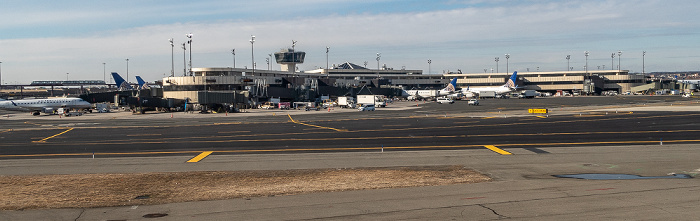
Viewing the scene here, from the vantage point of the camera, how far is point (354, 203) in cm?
1816

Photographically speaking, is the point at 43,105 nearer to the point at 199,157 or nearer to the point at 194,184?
the point at 199,157

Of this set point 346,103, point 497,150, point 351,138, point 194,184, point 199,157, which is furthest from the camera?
point 346,103

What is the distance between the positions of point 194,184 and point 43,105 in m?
85.2

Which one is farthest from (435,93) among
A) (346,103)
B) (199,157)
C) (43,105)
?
(199,157)

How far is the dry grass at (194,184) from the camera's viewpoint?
1956cm

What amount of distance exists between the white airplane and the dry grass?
3051 inches

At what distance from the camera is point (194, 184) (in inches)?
893

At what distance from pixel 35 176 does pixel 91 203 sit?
354 inches

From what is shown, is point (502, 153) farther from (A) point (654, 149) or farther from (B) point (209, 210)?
(B) point (209, 210)

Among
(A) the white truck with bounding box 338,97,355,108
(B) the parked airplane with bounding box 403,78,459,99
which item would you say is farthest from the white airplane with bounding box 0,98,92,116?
(B) the parked airplane with bounding box 403,78,459,99

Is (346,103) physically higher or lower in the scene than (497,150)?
higher

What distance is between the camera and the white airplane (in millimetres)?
91938

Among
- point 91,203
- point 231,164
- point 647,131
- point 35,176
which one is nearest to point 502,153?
point 231,164

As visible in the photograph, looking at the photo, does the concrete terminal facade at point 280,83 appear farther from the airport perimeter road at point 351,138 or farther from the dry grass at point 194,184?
the dry grass at point 194,184
